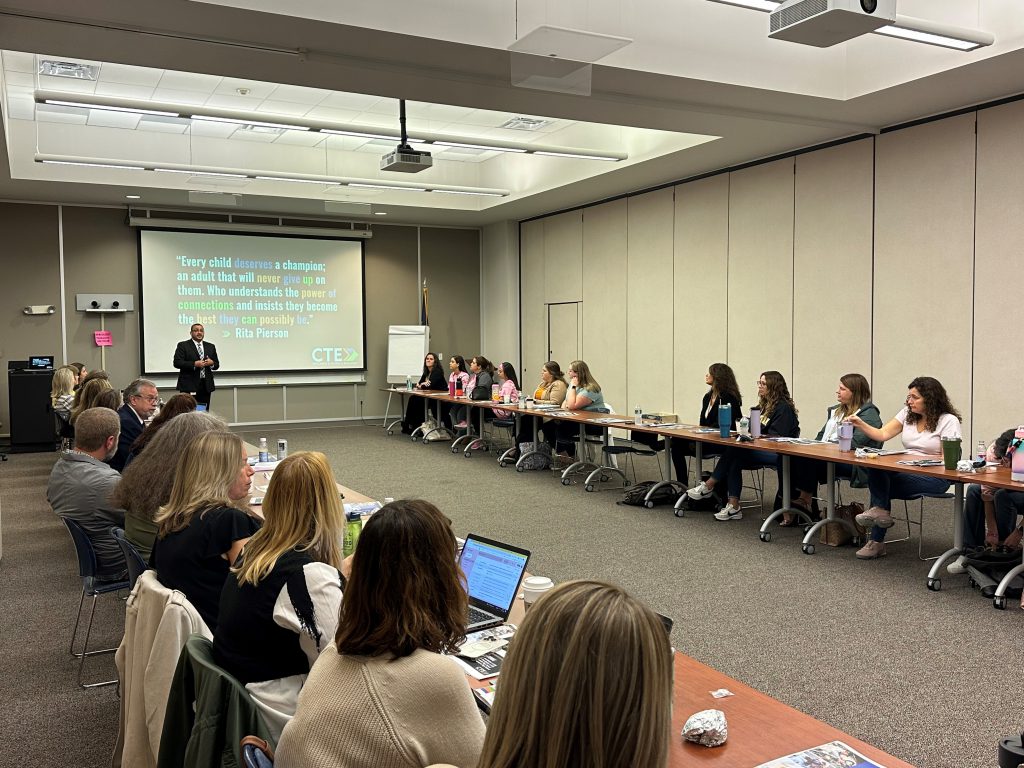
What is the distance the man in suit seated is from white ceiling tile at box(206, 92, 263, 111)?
556 cm

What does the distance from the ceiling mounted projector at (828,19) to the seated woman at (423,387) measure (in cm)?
855

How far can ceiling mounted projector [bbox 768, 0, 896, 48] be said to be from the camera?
165 inches

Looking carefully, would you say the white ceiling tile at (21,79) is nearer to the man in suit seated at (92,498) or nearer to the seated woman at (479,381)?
the man in suit seated at (92,498)

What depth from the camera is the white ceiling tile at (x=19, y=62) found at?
7258mm

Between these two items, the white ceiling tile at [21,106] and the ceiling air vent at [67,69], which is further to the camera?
the white ceiling tile at [21,106]

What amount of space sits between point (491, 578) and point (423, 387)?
1005cm

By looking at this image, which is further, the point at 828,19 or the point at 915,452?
the point at 915,452

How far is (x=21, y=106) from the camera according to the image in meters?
9.29

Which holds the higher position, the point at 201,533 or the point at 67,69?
the point at 67,69

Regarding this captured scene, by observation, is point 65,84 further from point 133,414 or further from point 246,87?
point 133,414

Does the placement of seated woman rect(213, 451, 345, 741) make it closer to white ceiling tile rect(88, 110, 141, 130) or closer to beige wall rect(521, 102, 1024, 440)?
beige wall rect(521, 102, 1024, 440)

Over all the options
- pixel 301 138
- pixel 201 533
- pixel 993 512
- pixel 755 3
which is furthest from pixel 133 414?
pixel 301 138

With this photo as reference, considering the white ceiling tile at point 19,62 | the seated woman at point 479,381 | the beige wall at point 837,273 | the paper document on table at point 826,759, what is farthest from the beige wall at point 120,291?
the paper document on table at point 826,759

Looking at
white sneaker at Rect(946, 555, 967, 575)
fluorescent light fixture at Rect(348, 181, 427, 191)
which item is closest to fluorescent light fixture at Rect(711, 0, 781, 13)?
white sneaker at Rect(946, 555, 967, 575)
